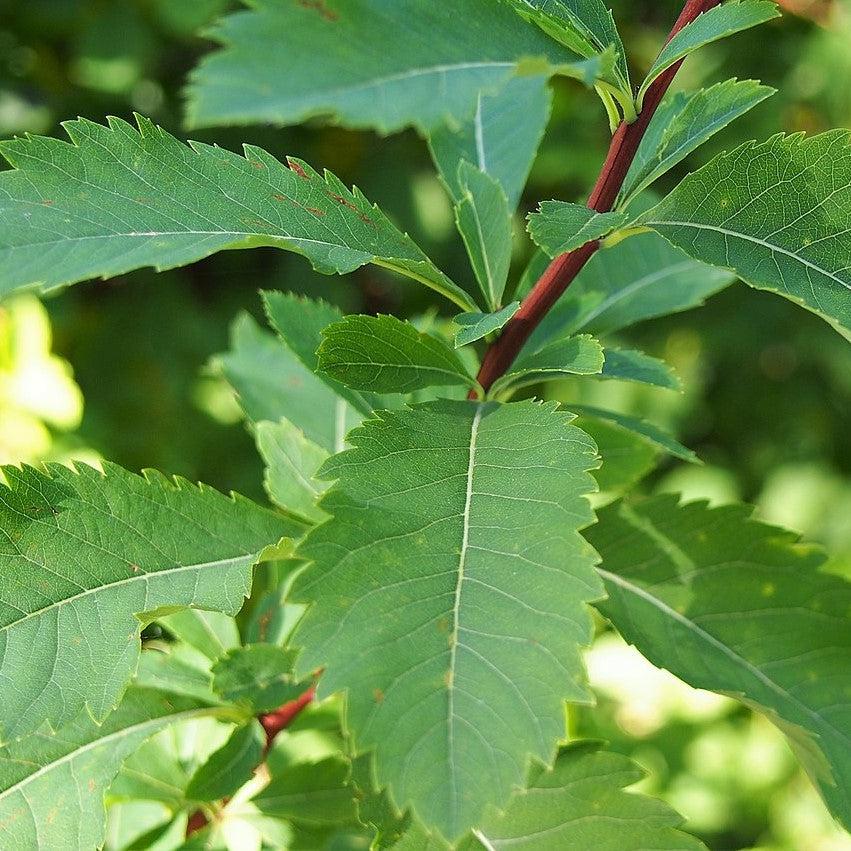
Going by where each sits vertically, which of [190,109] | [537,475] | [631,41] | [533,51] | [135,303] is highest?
[631,41]

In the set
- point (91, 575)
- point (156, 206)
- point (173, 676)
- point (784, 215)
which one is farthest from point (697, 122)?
point (173, 676)

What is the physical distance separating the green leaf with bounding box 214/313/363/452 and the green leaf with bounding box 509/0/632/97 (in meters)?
0.55

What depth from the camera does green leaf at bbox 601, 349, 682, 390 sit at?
915 millimetres

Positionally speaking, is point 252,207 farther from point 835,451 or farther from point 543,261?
point 835,451

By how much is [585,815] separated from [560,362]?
0.40 meters

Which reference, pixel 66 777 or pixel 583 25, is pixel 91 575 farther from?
pixel 583 25

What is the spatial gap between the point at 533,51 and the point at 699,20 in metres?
0.13

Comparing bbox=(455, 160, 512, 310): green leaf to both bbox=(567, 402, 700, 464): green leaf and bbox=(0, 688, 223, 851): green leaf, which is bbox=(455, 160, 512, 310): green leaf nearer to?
bbox=(567, 402, 700, 464): green leaf

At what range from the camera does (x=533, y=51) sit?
673mm

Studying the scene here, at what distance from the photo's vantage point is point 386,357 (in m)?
0.87

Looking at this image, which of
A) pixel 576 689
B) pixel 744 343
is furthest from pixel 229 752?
pixel 744 343

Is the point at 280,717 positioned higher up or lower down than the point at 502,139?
lower down

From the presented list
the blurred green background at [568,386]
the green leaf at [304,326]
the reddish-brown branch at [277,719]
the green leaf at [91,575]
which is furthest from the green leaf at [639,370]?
the blurred green background at [568,386]

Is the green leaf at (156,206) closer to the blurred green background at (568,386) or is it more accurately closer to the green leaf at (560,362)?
the green leaf at (560,362)
